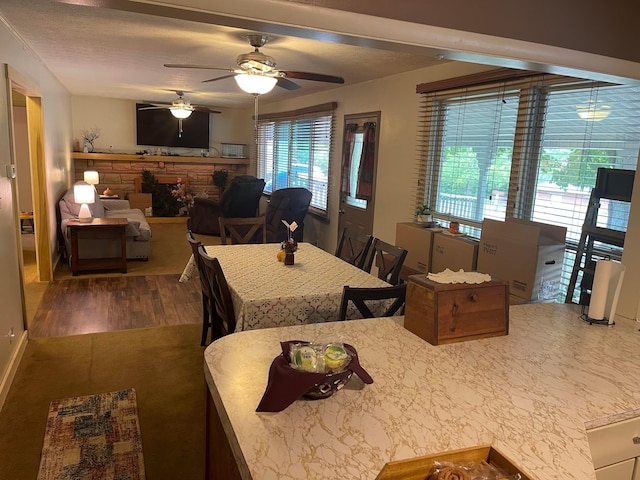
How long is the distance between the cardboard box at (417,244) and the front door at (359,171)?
3.93ft

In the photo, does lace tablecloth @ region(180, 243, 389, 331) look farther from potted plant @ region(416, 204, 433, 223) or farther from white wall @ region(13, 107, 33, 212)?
white wall @ region(13, 107, 33, 212)

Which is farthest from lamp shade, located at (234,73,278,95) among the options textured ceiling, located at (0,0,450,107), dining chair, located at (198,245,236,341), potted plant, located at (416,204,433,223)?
potted plant, located at (416,204,433,223)

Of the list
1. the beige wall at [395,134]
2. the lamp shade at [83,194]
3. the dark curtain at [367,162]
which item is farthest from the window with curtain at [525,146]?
the lamp shade at [83,194]

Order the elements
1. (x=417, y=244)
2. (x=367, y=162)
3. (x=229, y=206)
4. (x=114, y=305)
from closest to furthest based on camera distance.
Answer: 1. (x=417, y=244)
2. (x=114, y=305)
3. (x=367, y=162)
4. (x=229, y=206)

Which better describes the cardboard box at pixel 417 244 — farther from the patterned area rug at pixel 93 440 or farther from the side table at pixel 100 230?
the side table at pixel 100 230

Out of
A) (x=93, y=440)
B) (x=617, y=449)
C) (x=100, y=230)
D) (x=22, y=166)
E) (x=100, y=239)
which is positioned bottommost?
(x=93, y=440)

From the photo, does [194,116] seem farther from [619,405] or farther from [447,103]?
[619,405]

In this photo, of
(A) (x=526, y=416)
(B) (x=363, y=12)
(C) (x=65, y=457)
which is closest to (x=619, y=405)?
(A) (x=526, y=416)

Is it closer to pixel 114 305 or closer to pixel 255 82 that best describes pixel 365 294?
pixel 255 82

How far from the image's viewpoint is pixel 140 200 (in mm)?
9062

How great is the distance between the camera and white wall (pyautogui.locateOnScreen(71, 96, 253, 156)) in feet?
29.0

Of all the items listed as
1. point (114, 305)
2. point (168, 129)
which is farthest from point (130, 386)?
point (168, 129)

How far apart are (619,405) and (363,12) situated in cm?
138

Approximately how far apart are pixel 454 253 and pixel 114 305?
10.1 ft
